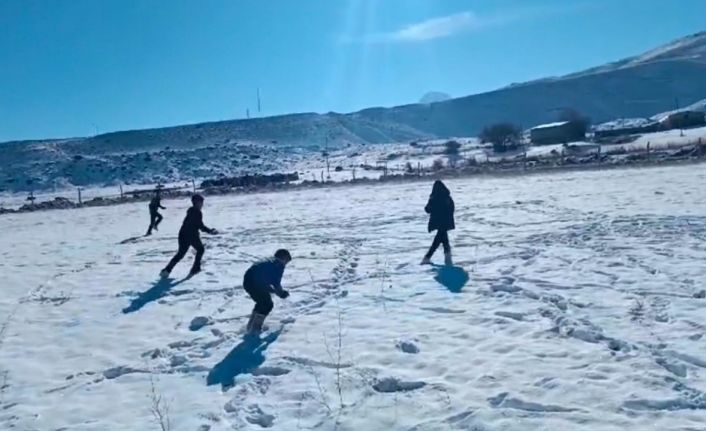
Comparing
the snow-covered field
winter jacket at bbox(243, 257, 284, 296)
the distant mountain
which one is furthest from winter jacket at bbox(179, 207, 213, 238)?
the distant mountain

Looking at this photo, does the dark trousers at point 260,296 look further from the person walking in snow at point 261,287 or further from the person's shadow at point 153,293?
the person's shadow at point 153,293

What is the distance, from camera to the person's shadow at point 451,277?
10.8m

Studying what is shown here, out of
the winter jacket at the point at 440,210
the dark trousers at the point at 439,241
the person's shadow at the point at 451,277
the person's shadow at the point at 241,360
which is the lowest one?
the person's shadow at the point at 241,360

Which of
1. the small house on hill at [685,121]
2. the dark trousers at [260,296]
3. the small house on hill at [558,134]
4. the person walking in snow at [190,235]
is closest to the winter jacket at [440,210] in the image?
the person walking in snow at [190,235]

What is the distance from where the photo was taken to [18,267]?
652 inches

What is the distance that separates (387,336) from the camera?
8.20 m

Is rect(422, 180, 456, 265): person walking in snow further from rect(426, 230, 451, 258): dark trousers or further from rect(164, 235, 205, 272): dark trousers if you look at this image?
rect(164, 235, 205, 272): dark trousers

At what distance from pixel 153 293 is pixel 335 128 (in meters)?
120

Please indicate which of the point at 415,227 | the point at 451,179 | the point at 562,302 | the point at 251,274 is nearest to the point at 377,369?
the point at 251,274

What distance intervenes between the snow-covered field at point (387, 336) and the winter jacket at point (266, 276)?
63 cm

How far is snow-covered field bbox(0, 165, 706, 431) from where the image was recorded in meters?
6.05

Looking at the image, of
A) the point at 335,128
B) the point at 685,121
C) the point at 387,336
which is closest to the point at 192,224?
the point at 387,336

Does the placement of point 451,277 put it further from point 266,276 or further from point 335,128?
point 335,128

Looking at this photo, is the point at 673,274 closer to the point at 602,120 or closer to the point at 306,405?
the point at 306,405
